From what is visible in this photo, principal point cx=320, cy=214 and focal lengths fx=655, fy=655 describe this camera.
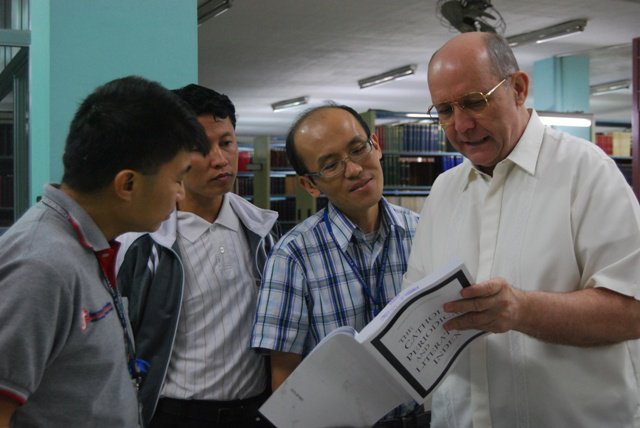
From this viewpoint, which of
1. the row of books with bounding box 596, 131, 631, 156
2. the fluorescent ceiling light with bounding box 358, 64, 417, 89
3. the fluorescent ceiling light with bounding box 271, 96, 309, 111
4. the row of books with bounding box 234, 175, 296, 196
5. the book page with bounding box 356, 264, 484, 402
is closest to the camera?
the book page with bounding box 356, 264, 484, 402

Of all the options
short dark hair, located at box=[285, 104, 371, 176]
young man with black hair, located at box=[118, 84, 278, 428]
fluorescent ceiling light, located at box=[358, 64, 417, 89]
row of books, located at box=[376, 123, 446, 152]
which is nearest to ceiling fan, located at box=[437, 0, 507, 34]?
row of books, located at box=[376, 123, 446, 152]

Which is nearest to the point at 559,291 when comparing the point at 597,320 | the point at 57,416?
the point at 597,320

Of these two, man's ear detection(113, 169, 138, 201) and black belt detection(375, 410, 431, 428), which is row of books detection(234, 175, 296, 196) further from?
man's ear detection(113, 169, 138, 201)

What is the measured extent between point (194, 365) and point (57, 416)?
60cm

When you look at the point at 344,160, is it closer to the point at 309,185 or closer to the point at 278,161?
the point at 309,185

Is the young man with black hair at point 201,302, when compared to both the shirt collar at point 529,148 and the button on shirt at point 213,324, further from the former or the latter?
the shirt collar at point 529,148

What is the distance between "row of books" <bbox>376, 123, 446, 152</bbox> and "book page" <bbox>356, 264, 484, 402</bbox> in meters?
6.85

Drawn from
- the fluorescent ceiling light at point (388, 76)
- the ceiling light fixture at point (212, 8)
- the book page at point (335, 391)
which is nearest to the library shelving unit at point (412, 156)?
the fluorescent ceiling light at point (388, 76)

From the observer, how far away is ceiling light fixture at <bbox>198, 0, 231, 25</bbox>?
250 inches

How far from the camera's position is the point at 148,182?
1.21m

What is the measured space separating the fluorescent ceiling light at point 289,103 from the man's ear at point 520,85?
11.1m

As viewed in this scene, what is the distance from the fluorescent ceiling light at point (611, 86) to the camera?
11339mm

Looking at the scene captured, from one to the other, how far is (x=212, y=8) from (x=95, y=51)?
4.39 m

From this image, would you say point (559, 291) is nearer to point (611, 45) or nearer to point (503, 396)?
point (503, 396)
